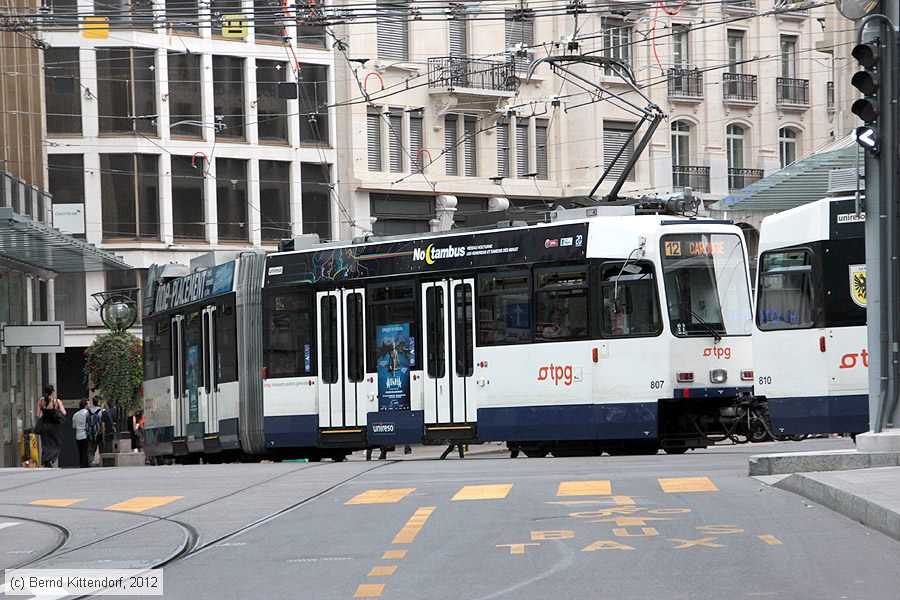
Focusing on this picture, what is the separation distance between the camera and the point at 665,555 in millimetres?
10109

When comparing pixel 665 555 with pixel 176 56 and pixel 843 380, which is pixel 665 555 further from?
pixel 176 56

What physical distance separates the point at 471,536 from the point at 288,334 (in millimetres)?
13914

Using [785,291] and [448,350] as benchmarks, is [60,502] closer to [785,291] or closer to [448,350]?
[448,350]

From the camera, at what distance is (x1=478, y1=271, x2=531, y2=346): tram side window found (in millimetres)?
22312

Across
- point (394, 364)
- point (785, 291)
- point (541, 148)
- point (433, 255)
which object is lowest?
point (394, 364)

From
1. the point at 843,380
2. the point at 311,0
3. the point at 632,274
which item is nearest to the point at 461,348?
the point at 632,274

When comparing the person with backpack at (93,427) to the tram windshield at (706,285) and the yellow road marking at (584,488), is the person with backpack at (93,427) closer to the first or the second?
the tram windshield at (706,285)

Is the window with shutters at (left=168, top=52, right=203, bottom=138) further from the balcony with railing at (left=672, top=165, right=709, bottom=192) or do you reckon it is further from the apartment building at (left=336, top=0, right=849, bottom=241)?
the balcony with railing at (left=672, top=165, right=709, bottom=192)

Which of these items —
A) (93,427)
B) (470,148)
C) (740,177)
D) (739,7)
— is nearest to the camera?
(93,427)

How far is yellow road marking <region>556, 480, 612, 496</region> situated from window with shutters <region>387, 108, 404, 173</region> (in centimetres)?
3463

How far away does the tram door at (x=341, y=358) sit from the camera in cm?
2411

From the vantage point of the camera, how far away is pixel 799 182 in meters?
31.0

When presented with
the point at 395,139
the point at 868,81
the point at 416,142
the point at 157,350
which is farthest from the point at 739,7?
the point at 868,81

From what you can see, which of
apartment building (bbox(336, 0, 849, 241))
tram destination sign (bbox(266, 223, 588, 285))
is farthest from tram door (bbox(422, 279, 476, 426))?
apartment building (bbox(336, 0, 849, 241))
